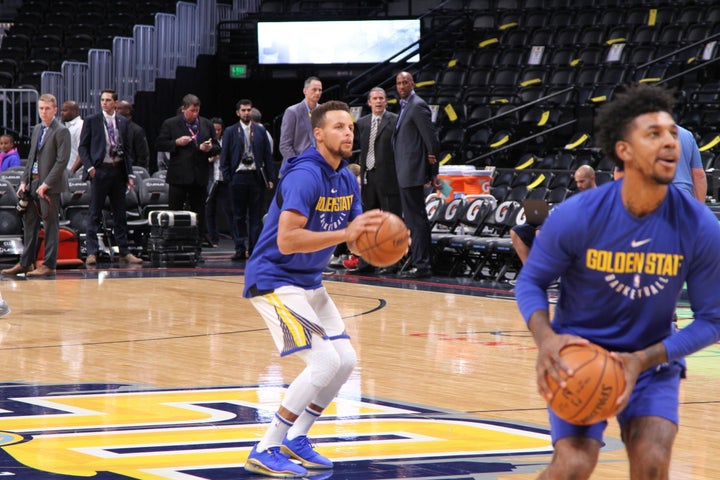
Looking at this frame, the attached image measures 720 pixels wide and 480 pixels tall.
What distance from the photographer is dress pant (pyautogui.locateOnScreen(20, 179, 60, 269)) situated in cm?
1223

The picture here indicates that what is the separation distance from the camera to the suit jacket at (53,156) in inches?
472

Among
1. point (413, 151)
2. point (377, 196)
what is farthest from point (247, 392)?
point (377, 196)

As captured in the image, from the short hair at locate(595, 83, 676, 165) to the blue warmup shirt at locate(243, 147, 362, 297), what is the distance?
1.74 meters

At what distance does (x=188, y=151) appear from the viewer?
14.4 m

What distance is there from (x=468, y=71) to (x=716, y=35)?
14.6 feet

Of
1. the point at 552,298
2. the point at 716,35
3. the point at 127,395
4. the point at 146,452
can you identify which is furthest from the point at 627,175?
the point at 716,35

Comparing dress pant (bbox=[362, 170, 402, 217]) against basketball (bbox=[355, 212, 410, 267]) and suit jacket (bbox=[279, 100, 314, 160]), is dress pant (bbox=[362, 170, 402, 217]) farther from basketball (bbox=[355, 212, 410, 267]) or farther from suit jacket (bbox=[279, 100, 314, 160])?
basketball (bbox=[355, 212, 410, 267])

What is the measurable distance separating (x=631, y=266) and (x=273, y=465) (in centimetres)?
196

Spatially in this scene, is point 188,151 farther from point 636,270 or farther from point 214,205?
point 636,270

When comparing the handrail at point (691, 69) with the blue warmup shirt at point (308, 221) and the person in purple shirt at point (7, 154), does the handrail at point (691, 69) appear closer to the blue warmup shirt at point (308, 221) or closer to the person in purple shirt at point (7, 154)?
the person in purple shirt at point (7, 154)

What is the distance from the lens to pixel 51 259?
12.7 metres

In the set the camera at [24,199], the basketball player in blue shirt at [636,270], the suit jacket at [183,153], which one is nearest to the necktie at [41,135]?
the camera at [24,199]

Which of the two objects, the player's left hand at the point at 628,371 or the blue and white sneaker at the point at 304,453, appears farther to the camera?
the blue and white sneaker at the point at 304,453

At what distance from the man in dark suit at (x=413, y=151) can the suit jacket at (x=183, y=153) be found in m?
2.87
